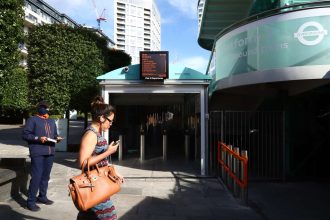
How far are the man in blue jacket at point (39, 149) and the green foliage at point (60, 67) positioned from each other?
7083 millimetres

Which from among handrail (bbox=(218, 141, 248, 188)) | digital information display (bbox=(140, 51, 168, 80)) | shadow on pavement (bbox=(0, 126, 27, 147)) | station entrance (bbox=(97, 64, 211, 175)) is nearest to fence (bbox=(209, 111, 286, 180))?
station entrance (bbox=(97, 64, 211, 175))

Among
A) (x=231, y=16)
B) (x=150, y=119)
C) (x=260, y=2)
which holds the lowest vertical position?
(x=150, y=119)

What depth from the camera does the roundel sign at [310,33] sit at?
889 centimetres

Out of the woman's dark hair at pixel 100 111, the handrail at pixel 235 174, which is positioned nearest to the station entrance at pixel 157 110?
the handrail at pixel 235 174

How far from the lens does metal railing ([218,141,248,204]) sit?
23.9 feet

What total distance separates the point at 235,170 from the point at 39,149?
12.8ft

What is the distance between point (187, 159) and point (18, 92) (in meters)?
7.10

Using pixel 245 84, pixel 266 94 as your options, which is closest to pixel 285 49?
pixel 245 84

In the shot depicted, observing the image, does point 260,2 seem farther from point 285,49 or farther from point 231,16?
point 231,16

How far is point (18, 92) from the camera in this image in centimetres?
739

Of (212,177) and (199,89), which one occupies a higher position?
(199,89)

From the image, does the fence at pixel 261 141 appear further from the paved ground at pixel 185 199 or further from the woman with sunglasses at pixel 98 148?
the woman with sunglasses at pixel 98 148

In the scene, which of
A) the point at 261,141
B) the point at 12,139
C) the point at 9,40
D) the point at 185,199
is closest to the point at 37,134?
the point at 9,40

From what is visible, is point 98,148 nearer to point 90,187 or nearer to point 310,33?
point 90,187
